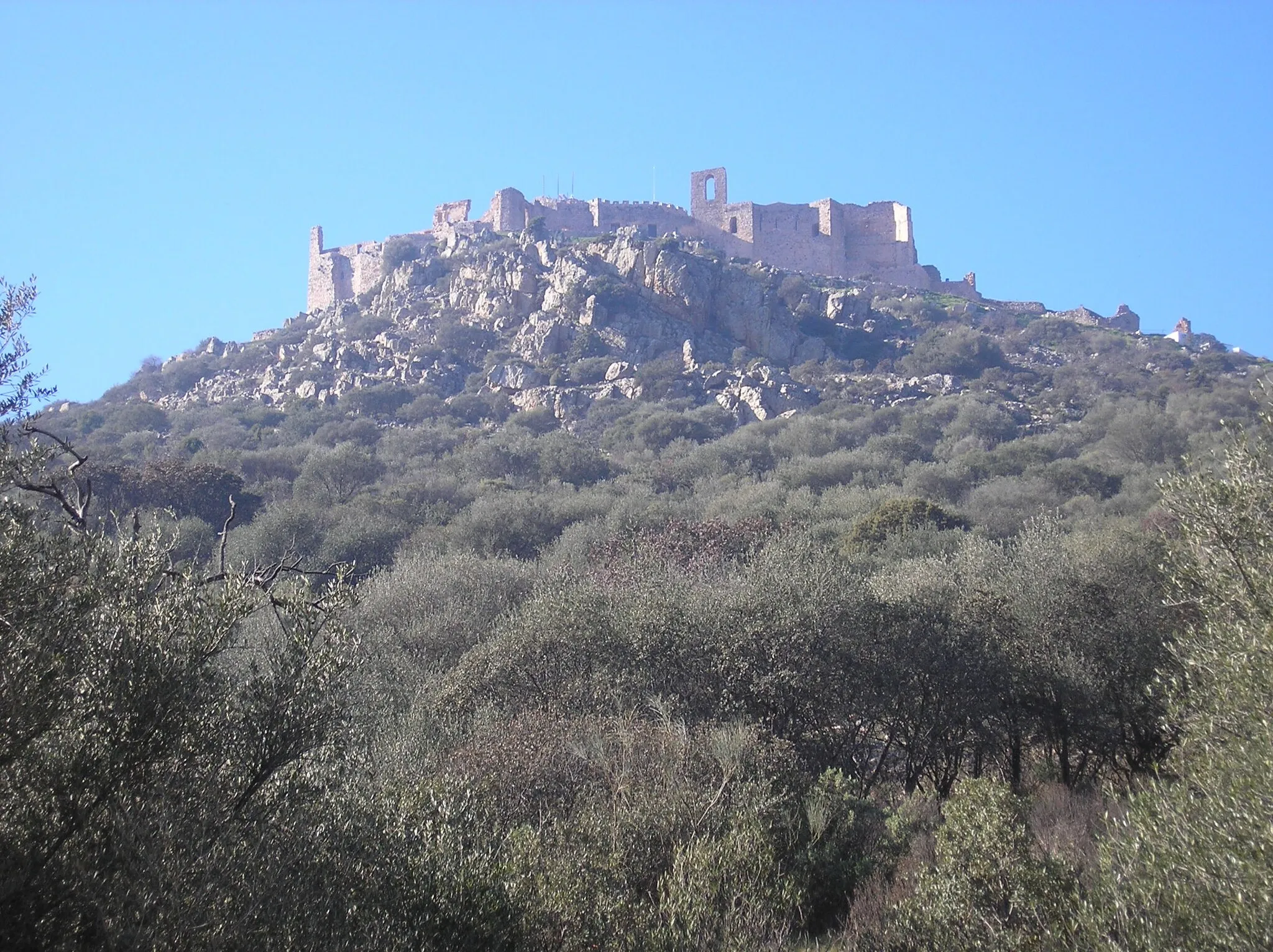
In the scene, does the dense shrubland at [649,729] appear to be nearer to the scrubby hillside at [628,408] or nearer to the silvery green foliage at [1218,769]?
the silvery green foliage at [1218,769]

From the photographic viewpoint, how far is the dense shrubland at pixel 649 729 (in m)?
5.00

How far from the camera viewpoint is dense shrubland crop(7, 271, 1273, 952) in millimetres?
5000

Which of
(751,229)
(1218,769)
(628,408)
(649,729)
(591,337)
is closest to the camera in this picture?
(1218,769)

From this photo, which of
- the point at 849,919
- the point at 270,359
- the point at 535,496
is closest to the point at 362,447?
the point at 535,496

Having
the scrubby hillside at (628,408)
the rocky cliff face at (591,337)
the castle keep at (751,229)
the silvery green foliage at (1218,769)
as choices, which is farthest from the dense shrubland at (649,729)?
the castle keep at (751,229)

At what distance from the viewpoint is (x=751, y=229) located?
70.5 m

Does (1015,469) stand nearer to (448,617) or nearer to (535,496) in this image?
(535,496)

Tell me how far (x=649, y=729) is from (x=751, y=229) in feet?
208

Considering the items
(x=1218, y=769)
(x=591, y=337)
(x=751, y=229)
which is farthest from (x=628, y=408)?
(x=1218, y=769)

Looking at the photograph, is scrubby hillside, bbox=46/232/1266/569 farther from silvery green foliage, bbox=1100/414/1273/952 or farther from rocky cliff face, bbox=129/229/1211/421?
silvery green foliage, bbox=1100/414/1273/952

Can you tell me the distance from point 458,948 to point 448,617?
38.0 feet

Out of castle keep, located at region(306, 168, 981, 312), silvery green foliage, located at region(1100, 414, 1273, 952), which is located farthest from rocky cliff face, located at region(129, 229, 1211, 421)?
silvery green foliage, located at region(1100, 414, 1273, 952)

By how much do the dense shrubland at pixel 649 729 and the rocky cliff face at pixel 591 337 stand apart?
2150 cm

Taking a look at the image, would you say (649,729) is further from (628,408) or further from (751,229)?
(751,229)
